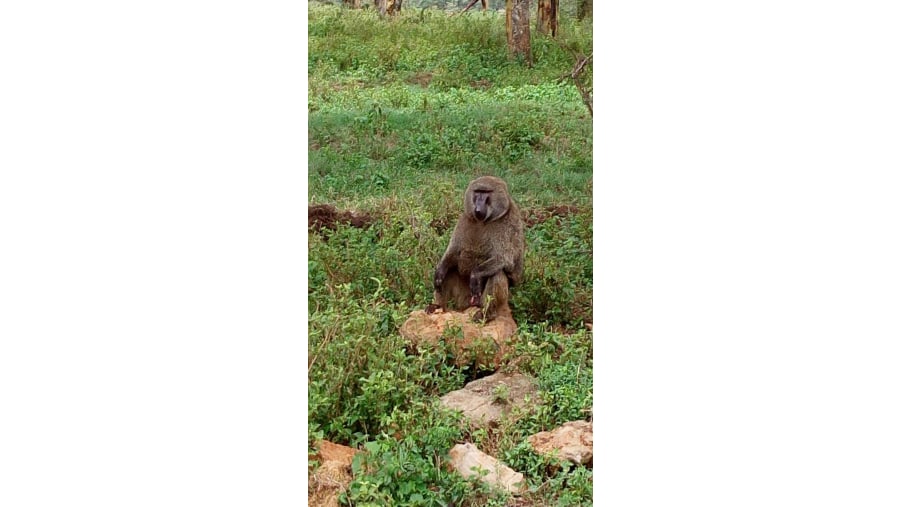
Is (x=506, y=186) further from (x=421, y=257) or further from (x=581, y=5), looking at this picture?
(x=581, y=5)

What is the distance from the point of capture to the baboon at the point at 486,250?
5344 mm

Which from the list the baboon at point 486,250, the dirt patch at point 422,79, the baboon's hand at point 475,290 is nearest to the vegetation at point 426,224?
the dirt patch at point 422,79

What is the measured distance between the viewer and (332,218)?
583 centimetres

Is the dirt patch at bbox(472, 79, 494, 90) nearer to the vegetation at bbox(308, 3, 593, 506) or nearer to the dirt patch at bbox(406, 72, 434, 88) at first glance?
the vegetation at bbox(308, 3, 593, 506)

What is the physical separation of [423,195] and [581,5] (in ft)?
5.20

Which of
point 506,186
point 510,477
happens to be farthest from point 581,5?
point 510,477

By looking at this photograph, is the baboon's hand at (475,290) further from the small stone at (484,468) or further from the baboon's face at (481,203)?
the small stone at (484,468)

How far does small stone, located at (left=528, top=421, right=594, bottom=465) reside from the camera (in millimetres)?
4652

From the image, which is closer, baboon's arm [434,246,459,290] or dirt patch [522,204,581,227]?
baboon's arm [434,246,459,290]

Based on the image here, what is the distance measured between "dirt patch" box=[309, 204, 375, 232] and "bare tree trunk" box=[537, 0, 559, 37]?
1.56 meters

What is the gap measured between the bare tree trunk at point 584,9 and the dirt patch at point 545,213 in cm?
126

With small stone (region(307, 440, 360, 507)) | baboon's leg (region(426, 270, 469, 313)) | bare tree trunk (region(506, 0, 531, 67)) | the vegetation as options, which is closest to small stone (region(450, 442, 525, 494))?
the vegetation

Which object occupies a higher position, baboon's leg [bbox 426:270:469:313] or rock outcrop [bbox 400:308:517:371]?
baboon's leg [bbox 426:270:469:313]

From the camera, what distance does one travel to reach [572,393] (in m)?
4.86
